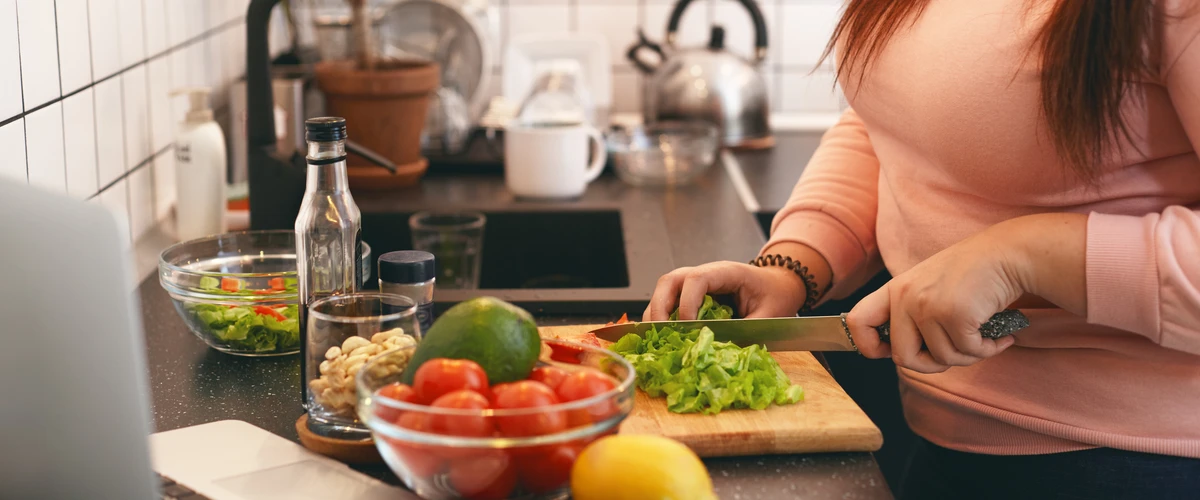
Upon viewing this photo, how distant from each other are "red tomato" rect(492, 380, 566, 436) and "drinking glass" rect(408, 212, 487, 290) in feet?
2.98

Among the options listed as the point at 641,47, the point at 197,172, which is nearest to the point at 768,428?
the point at 197,172

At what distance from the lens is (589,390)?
69 centimetres

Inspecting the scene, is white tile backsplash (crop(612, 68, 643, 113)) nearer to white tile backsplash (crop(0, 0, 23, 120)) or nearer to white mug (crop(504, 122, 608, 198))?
white mug (crop(504, 122, 608, 198))

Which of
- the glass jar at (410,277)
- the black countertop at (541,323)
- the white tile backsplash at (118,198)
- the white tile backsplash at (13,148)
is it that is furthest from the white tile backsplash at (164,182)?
the glass jar at (410,277)

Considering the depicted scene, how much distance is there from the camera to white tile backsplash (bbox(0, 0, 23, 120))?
3.28ft

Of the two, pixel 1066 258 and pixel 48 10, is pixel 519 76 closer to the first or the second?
pixel 48 10

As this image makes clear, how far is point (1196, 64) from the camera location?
2.41ft

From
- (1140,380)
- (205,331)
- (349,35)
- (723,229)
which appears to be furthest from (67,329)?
(349,35)

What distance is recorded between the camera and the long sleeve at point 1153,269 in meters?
0.77

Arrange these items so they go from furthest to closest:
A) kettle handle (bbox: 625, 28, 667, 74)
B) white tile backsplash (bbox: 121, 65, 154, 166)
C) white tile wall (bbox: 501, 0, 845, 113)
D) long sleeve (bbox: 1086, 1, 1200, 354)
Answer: white tile wall (bbox: 501, 0, 845, 113) → kettle handle (bbox: 625, 28, 667, 74) → white tile backsplash (bbox: 121, 65, 154, 166) → long sleeve (bbox: 1086, 1, 1200, 354)

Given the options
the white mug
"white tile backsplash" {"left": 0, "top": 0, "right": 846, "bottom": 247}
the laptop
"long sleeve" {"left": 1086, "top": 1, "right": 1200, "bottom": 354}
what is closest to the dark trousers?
"long sleeve" {"left": 1086, "top": 1, "right": 1200, "bottom": 354}

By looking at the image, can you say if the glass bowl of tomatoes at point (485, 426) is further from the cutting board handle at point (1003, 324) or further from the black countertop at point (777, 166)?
the black countertop at point (777, 166)

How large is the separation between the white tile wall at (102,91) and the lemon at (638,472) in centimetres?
55

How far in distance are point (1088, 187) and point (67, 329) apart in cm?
73
